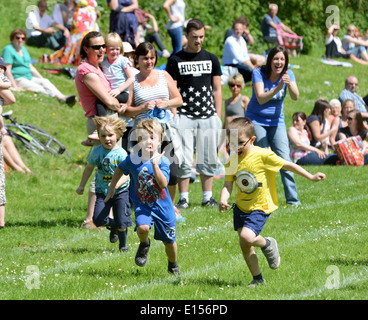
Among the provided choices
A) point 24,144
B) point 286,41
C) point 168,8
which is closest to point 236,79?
point 24,144

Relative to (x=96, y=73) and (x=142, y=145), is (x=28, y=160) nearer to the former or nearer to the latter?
(x=96, y=73)

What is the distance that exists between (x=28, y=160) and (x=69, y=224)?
4094mm

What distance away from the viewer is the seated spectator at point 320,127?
15.6 m

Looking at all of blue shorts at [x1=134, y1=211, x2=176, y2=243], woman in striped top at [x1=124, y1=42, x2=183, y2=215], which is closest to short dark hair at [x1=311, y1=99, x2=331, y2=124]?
woman in striped top at [x1=124, y1=42, x2=183, y2=215]

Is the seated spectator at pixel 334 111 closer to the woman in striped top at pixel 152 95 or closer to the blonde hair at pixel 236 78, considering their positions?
the blonde hair at pixel 236 78

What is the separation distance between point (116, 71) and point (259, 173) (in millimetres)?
3907

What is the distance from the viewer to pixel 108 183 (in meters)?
7.99

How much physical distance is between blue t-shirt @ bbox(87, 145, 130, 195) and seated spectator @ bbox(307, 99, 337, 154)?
832cm

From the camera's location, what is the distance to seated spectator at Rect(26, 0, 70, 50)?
66.9 ft

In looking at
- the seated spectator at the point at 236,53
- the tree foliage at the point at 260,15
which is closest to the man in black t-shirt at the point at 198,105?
the seated spectator at the point at 236,53

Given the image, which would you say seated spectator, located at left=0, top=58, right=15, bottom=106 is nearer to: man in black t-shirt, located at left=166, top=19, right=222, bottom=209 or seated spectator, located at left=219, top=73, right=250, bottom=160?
man in black t-shirt, located at left=166, top=19, right=222, bottom=209

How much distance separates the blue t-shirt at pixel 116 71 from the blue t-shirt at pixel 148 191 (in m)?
3.19
